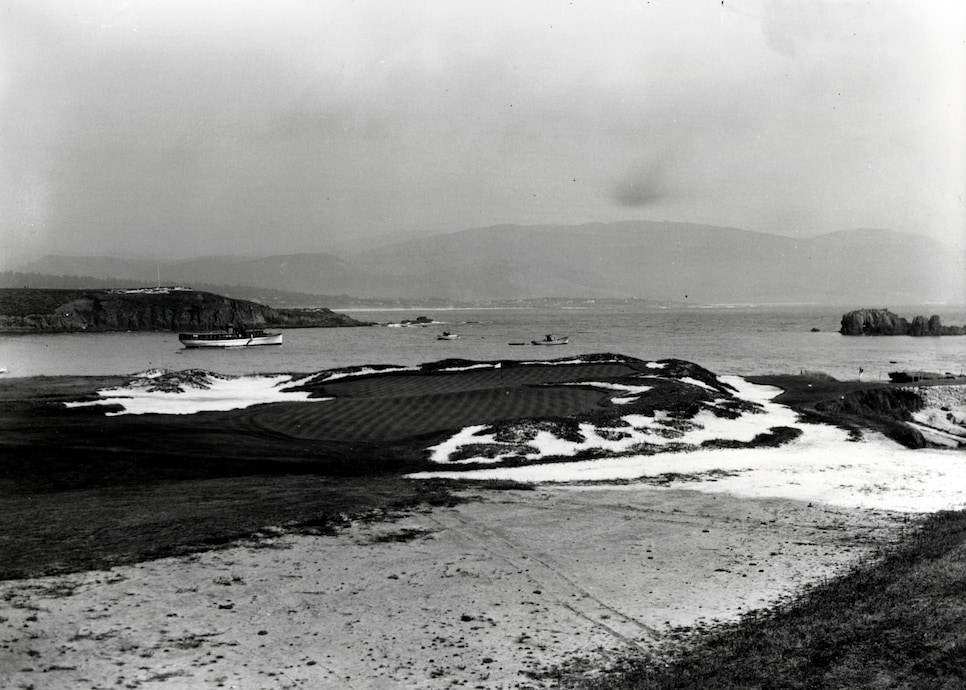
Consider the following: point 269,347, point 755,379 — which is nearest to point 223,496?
point 755,379

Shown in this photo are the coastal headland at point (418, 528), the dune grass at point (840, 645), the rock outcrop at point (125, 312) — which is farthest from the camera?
the rock outcrop at point (125, 312)

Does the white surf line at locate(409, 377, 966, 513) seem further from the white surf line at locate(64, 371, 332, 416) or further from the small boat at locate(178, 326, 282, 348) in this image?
the small boat at locate(178, 326, 282, 348)

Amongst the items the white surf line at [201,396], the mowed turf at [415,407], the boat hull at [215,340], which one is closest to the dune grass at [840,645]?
the mowed turf at [415,407]

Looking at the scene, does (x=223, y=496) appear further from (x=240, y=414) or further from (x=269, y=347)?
(x=269, y=347)

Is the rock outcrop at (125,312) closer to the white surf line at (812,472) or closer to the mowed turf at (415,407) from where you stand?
the mowed turf at (415,407)

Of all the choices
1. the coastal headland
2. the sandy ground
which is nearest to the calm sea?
the coastal headland

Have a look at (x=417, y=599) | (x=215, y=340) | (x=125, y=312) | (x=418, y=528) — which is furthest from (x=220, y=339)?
(x=417, y=599)
